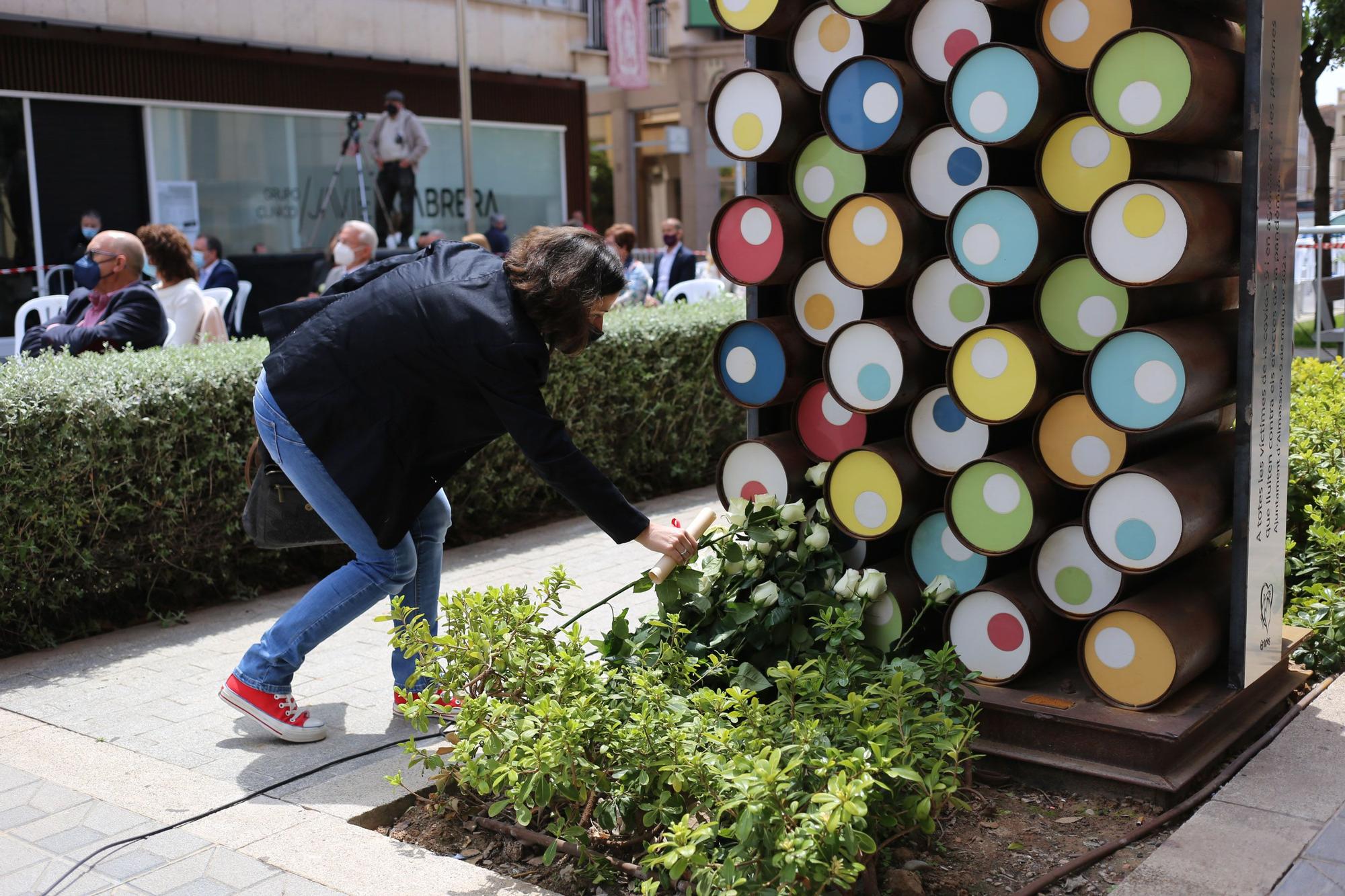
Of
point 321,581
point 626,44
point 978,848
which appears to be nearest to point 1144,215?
point 978,848

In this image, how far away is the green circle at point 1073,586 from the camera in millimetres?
3570

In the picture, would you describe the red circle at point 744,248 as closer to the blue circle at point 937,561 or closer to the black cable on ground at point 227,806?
the blue circle at point 937,561

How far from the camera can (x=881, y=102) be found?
3.59 metres

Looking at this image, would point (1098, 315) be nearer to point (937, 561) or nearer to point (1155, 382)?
point (1155, 382)

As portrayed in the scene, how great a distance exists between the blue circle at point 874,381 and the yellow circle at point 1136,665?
2.84 feet

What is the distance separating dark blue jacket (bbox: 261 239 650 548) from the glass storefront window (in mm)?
15609

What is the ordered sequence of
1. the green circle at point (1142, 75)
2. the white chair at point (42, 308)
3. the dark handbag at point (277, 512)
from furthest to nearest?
the white chair at point (42, 308)
the dark handbag at point (277, 512)
the green circle at point (1142, 75)

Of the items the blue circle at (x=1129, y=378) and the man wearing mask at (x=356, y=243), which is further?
the man wearing mask at (x=356, y=243)

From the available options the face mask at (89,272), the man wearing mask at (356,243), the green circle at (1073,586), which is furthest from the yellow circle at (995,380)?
the man wearing mask at (356,243)

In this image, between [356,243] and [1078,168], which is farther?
[356,243]

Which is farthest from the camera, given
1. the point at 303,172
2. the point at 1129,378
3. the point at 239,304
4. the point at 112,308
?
the point at 303,172

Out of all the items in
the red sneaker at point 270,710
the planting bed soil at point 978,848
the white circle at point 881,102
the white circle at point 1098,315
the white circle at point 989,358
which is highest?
the white circle at point 881,102

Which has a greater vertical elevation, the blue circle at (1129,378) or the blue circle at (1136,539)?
the blue circle at (1129,378)

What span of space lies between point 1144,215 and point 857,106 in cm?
88
